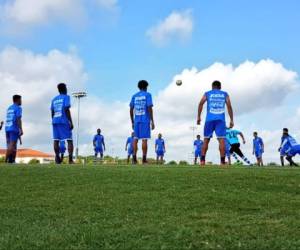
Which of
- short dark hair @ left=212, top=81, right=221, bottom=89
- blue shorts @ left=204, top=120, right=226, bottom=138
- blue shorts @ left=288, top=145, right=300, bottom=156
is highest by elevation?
short dark hair @ left=212, top=81, right=221, bottom=89

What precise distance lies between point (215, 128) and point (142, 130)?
8.71ft

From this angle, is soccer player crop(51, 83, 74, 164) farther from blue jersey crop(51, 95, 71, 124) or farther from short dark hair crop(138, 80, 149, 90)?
short dark hair crop(138, 80, 149, 90)

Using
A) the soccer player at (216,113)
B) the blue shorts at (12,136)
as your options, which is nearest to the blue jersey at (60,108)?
the blue shorts at (12,136)

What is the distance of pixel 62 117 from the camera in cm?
1689

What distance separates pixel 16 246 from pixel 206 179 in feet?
17.0

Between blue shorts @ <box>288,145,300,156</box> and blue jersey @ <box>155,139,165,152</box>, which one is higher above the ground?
blue jersey @ <box>155,139,165,152</box>

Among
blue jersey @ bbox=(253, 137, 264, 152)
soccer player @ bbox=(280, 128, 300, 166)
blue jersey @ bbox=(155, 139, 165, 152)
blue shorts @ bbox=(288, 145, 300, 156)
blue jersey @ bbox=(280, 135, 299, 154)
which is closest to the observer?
blue shorts @ bbox=(288, 145, 300, 156)

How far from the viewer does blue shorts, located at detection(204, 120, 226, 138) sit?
14.8m

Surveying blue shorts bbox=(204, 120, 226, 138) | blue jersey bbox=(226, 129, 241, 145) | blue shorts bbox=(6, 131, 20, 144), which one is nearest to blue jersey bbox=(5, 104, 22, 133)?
blue shorts bbox=(6, 131, 20, 144)

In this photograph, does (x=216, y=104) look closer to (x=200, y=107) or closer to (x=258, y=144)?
(x=200, y=107)

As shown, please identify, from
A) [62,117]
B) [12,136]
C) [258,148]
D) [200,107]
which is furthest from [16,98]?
[258,148]

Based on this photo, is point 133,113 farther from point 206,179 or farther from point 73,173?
point 206,179

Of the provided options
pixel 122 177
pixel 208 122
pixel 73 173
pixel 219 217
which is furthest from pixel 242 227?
pixel 208 122

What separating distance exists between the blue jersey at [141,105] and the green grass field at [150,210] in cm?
438
